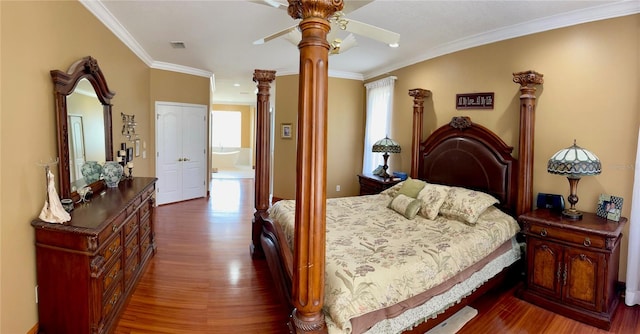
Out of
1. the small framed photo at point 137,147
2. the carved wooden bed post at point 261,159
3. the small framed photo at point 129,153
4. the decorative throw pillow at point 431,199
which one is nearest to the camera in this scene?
the decorative throw pillow at point 431,199

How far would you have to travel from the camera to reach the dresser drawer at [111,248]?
7.59 feet

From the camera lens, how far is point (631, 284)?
113 inches

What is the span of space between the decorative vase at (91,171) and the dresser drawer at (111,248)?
2.62ft

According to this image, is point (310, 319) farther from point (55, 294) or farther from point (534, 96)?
point (534, 96)

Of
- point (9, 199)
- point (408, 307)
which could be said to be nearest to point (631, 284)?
point (408, 307)

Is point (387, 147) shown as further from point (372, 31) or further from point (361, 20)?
point (372, 31)

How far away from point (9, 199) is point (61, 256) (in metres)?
0.45

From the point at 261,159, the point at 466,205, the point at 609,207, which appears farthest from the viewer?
the point at 261,159

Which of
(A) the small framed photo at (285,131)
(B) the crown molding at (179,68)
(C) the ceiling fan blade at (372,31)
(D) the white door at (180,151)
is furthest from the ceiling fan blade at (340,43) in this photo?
(D) the white door at (180,151)

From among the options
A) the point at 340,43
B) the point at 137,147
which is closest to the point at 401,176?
the point at 340,43

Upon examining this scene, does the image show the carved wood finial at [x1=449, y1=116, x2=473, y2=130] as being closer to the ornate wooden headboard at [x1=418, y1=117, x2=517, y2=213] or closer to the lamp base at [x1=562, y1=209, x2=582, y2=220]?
the ornate wooden headboard at [x1=418, y1=117, x2=517, y2=213]

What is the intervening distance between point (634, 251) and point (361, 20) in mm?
→ 3144

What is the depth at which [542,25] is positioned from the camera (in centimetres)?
333

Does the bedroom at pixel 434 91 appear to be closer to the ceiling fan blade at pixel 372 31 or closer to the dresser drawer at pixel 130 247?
the dresser drawer at pixel 130 247
